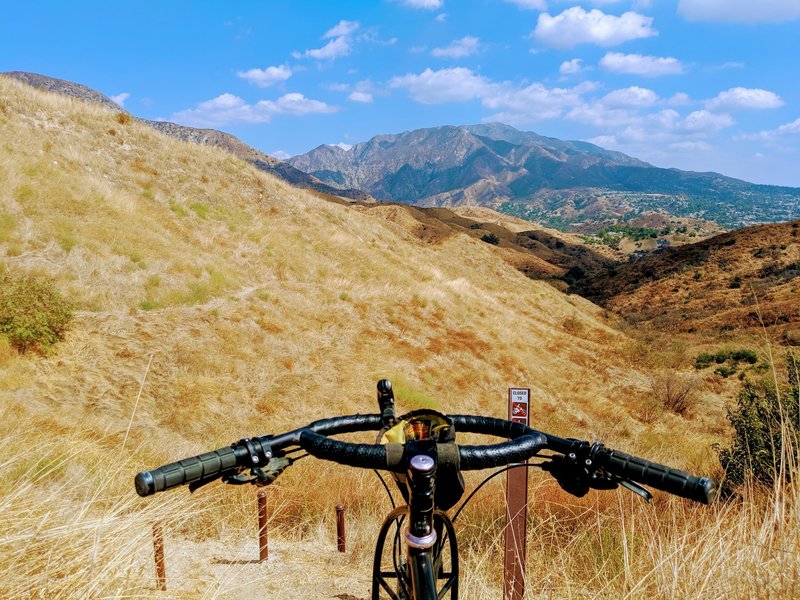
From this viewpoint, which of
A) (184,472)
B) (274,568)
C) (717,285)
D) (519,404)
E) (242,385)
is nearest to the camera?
(184,472)

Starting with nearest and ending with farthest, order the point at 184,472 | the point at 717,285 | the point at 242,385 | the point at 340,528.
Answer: the point at 184,472 → the point at 340,528 → the point at 242,385 → the point at 717,285

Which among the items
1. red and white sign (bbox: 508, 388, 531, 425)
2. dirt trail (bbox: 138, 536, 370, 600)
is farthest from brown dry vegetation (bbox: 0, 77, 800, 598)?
red and white sign (bbox: 508, 388, 531, 425)

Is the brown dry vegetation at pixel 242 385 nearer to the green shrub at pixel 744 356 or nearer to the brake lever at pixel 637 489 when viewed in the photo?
the brake lever at pixel 637 489

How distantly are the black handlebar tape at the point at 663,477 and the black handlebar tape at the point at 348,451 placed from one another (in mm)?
794

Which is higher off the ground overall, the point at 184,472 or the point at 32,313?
the point at 184,472

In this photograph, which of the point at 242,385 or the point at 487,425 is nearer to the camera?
the point at 487,425

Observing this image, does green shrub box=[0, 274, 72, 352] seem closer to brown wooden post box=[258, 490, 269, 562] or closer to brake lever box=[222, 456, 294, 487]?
brown wooden post box=[258, 490, 269, 562]

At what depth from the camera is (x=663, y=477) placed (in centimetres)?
160

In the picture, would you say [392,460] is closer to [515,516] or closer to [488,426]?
[488,426]

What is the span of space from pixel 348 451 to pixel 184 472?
1.71ft

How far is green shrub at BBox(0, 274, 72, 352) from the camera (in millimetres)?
9391

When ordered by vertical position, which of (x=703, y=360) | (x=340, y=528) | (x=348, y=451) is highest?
(x=348, y=451)

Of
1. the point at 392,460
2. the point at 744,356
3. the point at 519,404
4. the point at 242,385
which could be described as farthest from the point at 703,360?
the point at 392,460

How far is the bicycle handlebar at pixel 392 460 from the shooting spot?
1.47 meters
